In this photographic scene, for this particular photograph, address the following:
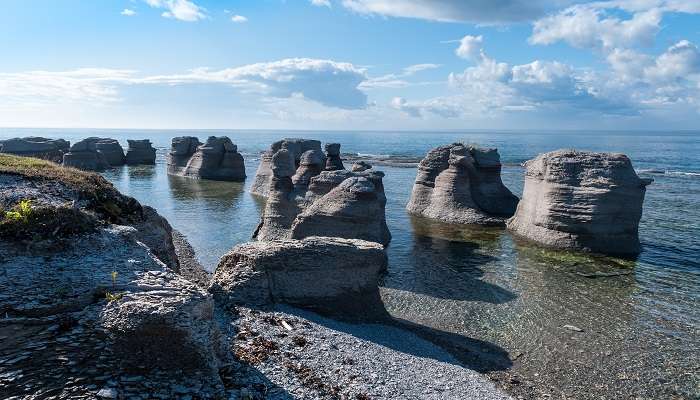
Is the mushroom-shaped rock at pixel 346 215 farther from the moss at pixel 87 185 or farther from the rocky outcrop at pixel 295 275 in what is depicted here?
the moss at pixel 87 185

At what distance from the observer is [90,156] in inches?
3110

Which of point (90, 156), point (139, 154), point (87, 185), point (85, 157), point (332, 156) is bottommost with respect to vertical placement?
point (139, 154)

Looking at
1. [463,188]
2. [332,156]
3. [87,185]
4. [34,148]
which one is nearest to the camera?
[87,185]

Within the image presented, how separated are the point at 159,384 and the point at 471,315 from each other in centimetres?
1287

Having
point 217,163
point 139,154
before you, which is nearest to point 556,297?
point 217,163

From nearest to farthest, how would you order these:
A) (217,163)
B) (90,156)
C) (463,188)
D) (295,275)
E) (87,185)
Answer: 1. (87,185)
2. (295,275)
3. (463,188)
4. (217,163)
5. (90,156)

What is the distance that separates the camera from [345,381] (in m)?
12.5

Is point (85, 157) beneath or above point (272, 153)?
beneath

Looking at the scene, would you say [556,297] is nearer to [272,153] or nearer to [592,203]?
[592,203]

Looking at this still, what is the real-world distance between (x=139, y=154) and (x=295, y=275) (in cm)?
8743

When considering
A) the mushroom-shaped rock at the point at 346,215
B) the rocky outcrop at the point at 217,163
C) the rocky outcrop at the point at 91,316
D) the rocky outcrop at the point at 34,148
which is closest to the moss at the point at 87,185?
the rocky outcrop at the point at 91,316

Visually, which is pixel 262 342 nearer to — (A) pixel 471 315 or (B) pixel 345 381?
(B) pixel 345 381

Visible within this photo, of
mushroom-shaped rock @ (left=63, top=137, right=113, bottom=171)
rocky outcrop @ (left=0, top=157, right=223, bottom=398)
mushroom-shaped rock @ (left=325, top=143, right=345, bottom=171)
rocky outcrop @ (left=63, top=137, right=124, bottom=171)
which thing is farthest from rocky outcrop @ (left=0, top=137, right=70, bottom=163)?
rocky outcrop @ (left=0, top=157, right=223, bottom=398)

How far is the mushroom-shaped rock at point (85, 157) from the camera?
76.8 m
